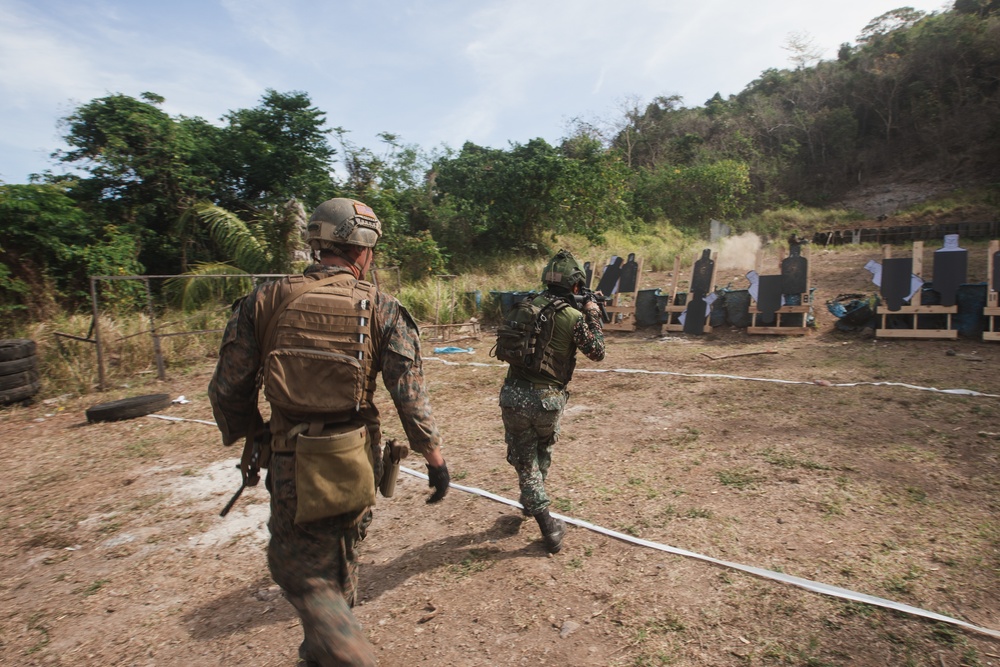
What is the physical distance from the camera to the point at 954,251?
336 inches

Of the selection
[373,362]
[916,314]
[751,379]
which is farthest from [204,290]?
[916,314]

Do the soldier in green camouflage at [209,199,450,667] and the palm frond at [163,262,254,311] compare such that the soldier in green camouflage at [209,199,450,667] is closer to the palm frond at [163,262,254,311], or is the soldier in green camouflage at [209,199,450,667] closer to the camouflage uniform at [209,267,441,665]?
the camouflage uniform at [209,267,441,665]

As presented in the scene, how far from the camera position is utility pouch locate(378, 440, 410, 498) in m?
2.35

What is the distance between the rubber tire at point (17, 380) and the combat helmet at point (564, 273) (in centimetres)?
827

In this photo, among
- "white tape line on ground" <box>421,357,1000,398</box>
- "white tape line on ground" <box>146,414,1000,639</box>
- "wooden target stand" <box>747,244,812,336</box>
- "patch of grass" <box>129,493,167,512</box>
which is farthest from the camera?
"wooden target stand" <box>747,244,812,336</box>

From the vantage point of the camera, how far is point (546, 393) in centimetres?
343

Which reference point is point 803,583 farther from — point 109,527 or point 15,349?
point 15,349

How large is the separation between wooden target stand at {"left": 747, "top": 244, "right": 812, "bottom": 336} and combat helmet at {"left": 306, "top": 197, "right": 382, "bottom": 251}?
9.36 m

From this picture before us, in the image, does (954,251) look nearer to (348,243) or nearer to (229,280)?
(348,243)

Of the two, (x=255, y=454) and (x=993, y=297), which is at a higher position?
(x=993, y=297)

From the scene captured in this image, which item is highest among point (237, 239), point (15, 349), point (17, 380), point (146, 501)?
point (237, 239)

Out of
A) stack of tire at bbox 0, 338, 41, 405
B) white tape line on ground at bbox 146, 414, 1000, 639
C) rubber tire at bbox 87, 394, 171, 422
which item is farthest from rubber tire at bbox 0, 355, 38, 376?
white tape line on ground at bbox 146, 414, 1000, 639

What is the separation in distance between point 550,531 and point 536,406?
0.76m

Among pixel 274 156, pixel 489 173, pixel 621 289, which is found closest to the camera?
pixel 621 289
